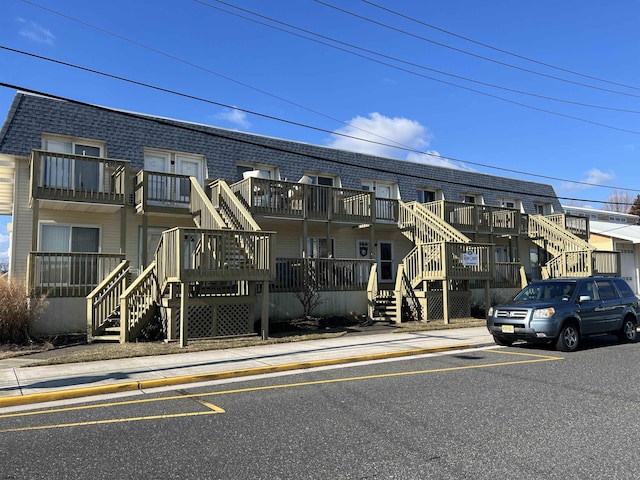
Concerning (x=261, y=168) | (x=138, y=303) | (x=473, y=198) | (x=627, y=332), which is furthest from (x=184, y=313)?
(x=473, y=198)

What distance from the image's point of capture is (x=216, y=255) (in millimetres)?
13125

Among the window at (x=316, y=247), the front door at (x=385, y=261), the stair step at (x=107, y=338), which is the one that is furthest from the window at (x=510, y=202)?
the stair step at (x=107, y=338)

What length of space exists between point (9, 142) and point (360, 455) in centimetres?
1509

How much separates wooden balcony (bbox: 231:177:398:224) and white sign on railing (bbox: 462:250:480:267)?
399cm

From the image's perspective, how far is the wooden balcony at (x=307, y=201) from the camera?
17712 millimetres

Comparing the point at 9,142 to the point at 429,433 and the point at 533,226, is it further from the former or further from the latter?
the point at 533,226

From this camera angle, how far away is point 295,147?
70.8 feet

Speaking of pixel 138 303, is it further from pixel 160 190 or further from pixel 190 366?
pixel 190 366

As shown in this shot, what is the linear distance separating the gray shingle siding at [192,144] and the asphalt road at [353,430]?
7.29 meters

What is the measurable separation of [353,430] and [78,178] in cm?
1294

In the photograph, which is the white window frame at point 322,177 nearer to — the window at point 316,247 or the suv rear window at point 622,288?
the window at point 316,247

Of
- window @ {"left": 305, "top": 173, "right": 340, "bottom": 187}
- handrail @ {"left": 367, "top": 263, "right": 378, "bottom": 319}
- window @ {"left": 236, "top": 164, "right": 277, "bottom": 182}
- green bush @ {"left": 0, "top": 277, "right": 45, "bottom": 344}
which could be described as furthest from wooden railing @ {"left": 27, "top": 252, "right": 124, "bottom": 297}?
window @ {"left": 305, "top": 173, "right": 340, "bottom": 187}

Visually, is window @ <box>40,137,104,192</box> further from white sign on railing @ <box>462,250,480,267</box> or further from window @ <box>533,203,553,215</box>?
window @ <box>533,203,553,215</box>

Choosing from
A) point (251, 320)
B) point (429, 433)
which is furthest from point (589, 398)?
point (251, 320)
